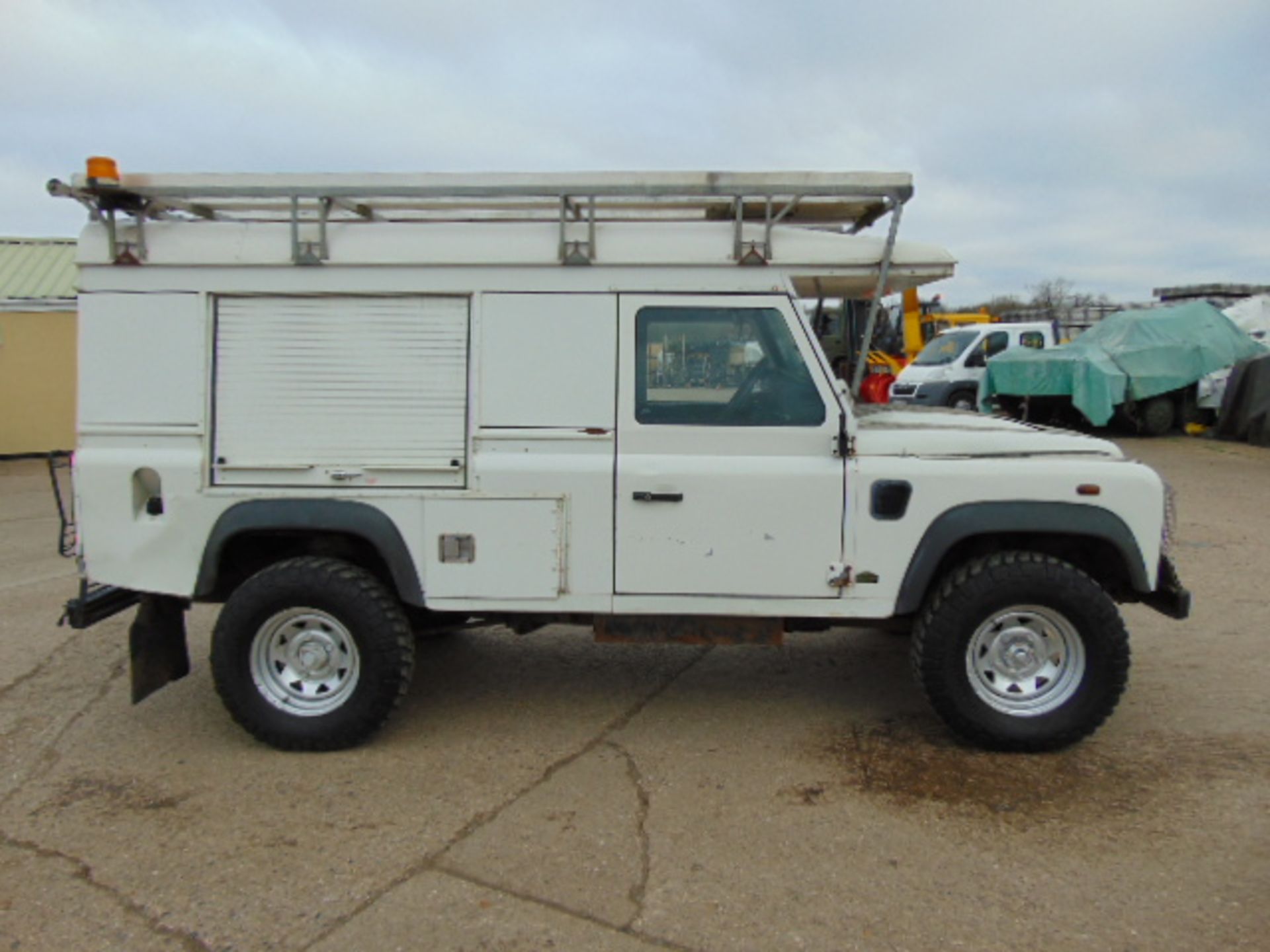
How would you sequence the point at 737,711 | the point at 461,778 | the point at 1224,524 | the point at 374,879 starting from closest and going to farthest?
the point at 374,879, the point at 461,778, the point at 737,711, the point at 1224,524

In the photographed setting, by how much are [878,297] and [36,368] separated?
17.1m

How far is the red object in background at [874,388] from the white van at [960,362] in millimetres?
14682

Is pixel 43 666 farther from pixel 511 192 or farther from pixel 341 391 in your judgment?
pixel 511 192

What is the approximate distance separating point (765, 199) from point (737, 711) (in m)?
2.43

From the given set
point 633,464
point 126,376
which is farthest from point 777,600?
point 126,376

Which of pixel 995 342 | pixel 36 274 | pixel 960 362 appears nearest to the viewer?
pixel 36 274

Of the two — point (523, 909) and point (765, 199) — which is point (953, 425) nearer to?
point (765, 199)

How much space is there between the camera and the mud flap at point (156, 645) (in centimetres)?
441

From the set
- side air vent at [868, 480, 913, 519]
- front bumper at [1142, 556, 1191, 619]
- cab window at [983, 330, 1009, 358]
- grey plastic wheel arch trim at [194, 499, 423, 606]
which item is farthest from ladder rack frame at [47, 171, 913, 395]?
cab window at [983, 330, 1009, 358]

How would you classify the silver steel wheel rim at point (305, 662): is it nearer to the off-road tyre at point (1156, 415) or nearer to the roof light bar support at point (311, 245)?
the roof light bar support at point (311, 245)

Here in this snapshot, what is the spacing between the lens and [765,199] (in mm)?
4160

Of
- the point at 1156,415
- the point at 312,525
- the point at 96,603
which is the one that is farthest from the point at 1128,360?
the point at 96,603

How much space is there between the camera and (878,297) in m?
4.22

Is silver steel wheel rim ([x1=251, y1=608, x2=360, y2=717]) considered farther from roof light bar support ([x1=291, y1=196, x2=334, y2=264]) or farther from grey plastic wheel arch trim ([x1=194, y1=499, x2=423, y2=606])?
roof light bar support ([x1=291, y1=196, x2=334, y2=264])
